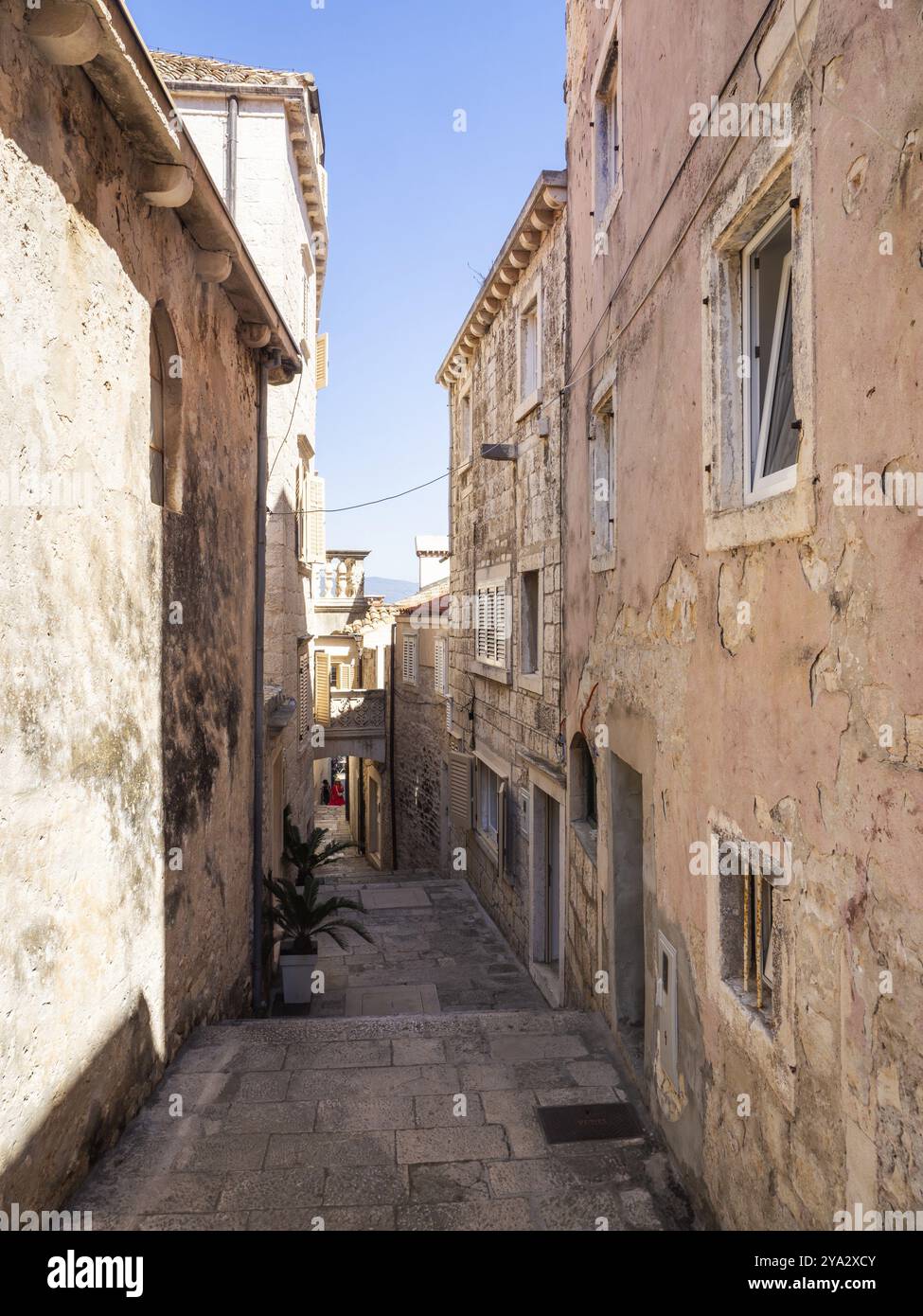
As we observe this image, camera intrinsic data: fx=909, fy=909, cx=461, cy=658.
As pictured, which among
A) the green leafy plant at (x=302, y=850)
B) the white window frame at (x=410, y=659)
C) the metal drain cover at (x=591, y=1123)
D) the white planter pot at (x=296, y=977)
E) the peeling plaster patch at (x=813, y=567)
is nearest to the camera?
the peeling plaster patch at (x=813, y=567)

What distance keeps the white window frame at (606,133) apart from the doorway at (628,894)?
432 cm

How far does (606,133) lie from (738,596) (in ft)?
18.7

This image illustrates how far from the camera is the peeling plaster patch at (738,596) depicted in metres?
3.72

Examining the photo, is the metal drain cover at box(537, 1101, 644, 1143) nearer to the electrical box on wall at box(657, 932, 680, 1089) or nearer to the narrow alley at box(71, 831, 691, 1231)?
the narrow alley at box(71, 831, 691, 1231)

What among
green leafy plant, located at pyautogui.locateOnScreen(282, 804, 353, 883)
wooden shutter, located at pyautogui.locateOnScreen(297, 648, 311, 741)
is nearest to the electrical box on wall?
green leafy plant, located at pyautogui.locateOnScreen(282, 804, 353, 883)

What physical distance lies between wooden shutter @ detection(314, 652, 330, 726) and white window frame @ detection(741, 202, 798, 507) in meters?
20.7

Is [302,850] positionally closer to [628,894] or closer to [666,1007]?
[628,894]

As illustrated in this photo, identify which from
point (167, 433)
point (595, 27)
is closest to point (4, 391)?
point (167, 433)

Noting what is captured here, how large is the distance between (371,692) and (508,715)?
12.6m

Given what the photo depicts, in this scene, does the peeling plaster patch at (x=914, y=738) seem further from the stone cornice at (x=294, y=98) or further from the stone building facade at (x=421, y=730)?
the stone building facade at (x=421, y=730)

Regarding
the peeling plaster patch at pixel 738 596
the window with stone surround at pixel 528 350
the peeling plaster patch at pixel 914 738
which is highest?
the window with stone surround at pixel 528 350

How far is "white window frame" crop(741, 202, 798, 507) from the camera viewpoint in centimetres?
384

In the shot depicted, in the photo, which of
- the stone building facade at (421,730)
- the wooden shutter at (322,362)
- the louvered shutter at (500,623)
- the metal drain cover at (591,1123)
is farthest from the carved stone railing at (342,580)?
the metal drain cover at (591,1123)

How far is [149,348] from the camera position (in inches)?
219
